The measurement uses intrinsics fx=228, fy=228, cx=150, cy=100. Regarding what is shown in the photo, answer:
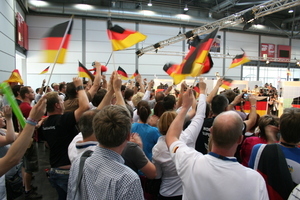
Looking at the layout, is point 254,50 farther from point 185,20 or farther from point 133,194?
point 133,194

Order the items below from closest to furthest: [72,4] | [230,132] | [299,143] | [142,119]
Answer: [230,132] → [299,143] → [142,119] → [72,4]

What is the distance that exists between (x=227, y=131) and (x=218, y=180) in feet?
0.93

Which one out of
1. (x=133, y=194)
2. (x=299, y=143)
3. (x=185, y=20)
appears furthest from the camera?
(x=185, y=20)

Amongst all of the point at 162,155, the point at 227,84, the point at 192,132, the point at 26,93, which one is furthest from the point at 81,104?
the point at 227,84

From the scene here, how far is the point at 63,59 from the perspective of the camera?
304cm

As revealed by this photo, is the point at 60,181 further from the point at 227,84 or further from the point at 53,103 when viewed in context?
the point at 227,84

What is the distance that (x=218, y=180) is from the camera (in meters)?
1.26

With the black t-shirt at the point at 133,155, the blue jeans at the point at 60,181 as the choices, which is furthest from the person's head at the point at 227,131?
the blue jeans at the point at 60,181

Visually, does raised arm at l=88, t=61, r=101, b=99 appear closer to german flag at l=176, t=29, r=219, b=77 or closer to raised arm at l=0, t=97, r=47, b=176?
german flag at l=176, t=29, r=219, b=77

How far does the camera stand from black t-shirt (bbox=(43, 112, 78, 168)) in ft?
7.97

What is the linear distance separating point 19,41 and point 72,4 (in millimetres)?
4507

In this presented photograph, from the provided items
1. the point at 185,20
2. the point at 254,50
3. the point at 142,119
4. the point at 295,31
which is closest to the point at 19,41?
the point at 185,20

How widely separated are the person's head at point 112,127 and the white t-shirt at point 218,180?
0.42 m

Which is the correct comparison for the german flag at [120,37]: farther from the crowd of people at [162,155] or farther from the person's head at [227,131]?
the person's head at [227,131]
